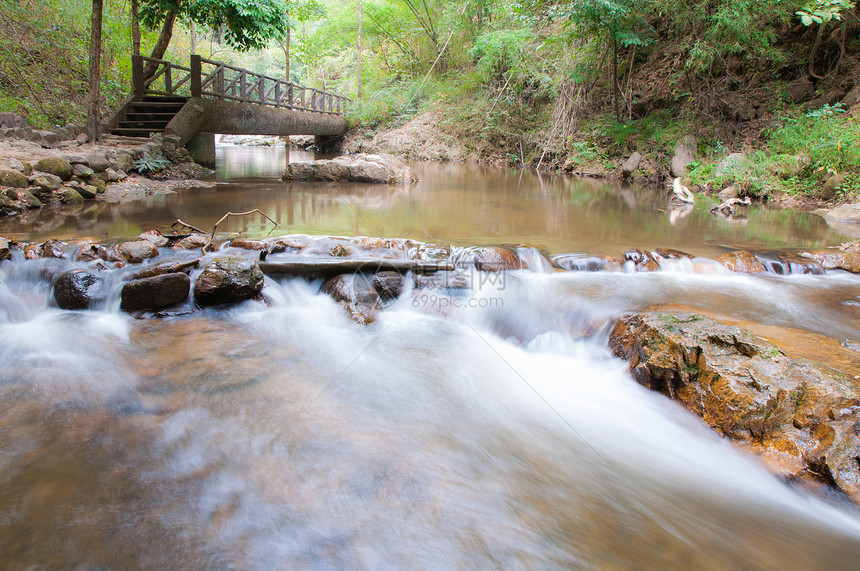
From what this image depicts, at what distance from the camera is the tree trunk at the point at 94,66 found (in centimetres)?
861

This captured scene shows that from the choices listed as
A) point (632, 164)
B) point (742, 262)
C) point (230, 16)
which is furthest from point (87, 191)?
point (632, 164)

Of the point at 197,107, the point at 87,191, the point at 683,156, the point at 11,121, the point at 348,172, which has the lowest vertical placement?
the point at 87,191

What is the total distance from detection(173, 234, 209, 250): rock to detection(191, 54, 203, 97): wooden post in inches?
339

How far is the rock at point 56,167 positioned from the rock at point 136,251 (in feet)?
13.3

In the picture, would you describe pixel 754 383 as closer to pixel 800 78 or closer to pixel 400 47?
pixel 800 78

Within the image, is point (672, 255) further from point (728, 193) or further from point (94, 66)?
point (94, 66)

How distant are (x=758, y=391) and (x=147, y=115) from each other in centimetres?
1357

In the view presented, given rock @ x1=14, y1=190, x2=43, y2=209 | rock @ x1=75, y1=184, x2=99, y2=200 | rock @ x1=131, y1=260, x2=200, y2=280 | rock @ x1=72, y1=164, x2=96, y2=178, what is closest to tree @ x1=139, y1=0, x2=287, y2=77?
rock @ x1=72, y1=164, x2=96, y2=178

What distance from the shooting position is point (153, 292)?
13.5ft

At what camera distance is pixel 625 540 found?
2.13 m

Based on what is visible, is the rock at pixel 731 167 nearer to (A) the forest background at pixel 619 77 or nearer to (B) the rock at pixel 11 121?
(A) the forest background at pixel 619 77

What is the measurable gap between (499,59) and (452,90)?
12.7 feet

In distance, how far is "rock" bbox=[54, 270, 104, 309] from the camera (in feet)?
13.6

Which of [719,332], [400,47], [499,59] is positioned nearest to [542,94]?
[499,59]
